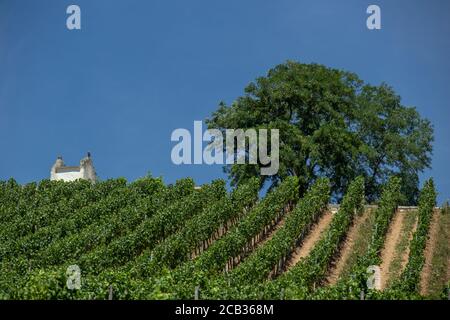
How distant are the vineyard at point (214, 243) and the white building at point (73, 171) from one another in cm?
1017

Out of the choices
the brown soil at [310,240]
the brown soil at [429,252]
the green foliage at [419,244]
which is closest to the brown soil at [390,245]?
the green foliage at [419,244]

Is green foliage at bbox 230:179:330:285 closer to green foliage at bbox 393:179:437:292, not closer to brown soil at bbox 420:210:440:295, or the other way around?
green foliage at bbox 393:179:437:292

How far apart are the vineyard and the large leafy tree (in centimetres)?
599

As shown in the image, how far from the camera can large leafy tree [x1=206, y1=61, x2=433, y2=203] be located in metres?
54.3

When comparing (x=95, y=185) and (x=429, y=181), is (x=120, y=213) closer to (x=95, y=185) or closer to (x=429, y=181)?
(x=95, y=185)

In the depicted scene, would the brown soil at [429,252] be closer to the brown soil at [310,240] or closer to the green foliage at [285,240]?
the brown soil at [310,240]

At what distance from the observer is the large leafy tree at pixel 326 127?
54344 millimetres

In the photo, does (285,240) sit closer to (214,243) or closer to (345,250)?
(345,250)

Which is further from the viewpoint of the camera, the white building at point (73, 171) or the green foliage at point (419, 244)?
the white building at point (73, 171)

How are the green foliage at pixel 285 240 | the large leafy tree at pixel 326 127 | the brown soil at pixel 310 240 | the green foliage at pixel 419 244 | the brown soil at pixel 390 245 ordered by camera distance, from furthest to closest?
the large leafy tree at pixel 326 127 → the brown soil at pixel 310 240 → the brown soil at pixel 390 245 → the green foliage at pixel 285 240 → the green foliage at pixel 419 244

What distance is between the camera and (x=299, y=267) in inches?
1420
